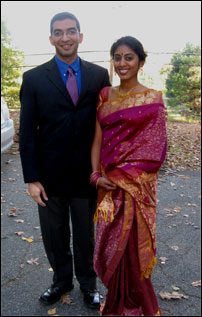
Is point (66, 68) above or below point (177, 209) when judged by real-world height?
above

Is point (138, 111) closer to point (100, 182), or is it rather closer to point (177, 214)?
point (100, 182)

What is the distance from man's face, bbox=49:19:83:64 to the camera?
2178 millimetres

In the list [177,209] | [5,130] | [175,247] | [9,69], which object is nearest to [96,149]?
[175,247]

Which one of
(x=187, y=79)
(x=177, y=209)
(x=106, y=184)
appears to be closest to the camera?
(x=106, y=184)

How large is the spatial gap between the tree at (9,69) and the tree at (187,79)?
616 cm

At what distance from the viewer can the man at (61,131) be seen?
2.25 m

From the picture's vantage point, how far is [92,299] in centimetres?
262

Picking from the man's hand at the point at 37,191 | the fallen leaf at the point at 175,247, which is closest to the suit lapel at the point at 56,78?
the man's hand at the point at 37,191

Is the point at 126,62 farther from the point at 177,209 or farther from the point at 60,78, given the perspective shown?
the point at 177,209

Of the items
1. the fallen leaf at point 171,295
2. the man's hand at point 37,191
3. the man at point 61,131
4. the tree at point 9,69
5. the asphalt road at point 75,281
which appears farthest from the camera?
the tree at point 9,69

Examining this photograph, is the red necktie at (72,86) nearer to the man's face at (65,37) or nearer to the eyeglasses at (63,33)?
the man's face at (65,37)

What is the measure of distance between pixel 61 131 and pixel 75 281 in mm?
1546

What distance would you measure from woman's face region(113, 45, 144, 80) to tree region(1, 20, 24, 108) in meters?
6.55

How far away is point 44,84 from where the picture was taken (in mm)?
2252
